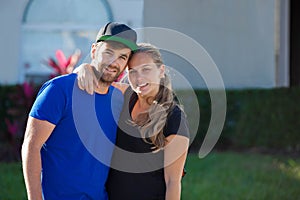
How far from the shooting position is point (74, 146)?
11.2 ft

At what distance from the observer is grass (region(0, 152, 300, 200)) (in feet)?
22.8

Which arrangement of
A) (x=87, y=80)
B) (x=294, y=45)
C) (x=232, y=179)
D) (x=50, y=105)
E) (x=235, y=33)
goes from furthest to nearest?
(x=294, y=45) < (x=235, y=33) < (x=232, y=179) < (x=87, y=80) < (x=50, y=105)

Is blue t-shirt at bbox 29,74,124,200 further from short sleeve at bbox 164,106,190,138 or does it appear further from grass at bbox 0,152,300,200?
grass at bbox 0,152,300,200

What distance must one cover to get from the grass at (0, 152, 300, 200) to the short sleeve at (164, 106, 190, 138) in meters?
3.44

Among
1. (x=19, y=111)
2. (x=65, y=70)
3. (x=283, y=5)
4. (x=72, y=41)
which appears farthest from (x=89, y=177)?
(x=283, y=5)

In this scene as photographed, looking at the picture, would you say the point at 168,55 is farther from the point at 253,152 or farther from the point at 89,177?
the point at 89,177

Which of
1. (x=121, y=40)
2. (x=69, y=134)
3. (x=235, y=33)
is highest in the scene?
(x=121, y=40)

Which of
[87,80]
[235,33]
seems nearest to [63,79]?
[87,80]

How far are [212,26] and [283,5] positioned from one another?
2404mm

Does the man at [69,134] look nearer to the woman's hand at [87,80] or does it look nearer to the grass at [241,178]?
the woman's hand at [87,80]

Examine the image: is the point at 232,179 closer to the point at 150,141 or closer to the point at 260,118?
the point at 260,118

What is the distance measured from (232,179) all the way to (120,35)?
4.54 m

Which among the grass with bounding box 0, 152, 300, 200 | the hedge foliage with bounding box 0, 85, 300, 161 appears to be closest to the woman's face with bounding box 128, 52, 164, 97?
the grass with bounding box 0, 152, 300, 200

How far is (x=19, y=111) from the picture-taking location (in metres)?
8.90
